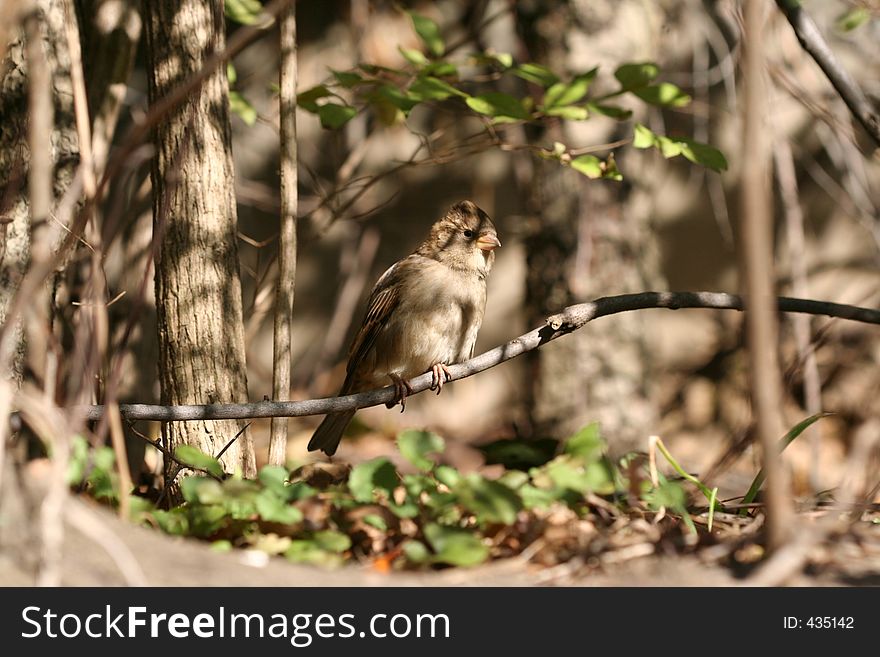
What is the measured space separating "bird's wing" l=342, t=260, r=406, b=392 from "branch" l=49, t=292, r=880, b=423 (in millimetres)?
897

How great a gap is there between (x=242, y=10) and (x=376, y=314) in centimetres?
139

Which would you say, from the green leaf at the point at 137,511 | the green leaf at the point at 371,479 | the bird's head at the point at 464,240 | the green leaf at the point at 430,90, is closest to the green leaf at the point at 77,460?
the green leaf at the point at 137,511

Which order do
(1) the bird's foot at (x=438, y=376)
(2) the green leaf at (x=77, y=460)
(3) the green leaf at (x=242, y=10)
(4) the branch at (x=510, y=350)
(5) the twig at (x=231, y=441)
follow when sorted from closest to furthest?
(2) the green leaf at (x=77, y=460) < (4) the branch at (x=510, y=350) < (5) the twig at (x=231, y=441) < (1) the bird's foot at (x=438, y=376) < (3) the green leaf at (x=242, y=10)

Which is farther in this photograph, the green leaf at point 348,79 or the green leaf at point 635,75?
the green leaf at point 635,75

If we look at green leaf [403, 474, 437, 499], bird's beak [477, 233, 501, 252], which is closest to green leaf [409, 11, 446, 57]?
bird's beak [477, 233, 501, 252]

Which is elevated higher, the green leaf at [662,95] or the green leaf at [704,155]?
the green leaf at [662,95]

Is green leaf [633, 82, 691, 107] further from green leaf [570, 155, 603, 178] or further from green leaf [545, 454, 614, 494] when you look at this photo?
green leaf [545, 454, 614, 494]

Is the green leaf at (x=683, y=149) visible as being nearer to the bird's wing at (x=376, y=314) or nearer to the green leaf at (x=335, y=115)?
the green leaf at (x=335, y=115)

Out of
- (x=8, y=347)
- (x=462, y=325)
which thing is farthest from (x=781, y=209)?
(x=8, y=347)

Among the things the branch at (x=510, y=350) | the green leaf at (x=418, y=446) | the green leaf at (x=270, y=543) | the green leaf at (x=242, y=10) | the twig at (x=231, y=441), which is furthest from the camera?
the green leaf at (x=242, y=10)

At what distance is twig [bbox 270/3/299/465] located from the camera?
356cm

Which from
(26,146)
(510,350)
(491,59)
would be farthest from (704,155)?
(26,146)

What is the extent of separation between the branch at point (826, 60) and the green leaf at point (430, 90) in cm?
119

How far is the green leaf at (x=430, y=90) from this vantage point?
351cm
